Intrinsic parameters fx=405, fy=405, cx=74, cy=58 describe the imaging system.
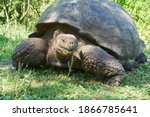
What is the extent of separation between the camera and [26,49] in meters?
4.49

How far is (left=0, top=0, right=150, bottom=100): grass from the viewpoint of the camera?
3.64 meters

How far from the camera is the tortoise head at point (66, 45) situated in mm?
4082

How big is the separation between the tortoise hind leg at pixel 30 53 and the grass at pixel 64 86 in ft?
0.35

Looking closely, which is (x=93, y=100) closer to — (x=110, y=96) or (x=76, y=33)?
(x=110, y=96)

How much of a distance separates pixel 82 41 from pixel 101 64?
0.43 metres

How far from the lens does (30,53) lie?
14.8ft

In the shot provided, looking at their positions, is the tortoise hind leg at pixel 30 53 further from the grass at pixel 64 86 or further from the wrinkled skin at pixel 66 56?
the grass at pixel 64 86

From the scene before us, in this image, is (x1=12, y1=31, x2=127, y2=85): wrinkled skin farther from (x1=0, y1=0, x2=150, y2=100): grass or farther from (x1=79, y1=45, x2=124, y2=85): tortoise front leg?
(x1=0, y1=0, x2=150, y2=100): grass

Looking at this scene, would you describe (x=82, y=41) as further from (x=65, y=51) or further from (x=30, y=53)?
(x=30, y=53)

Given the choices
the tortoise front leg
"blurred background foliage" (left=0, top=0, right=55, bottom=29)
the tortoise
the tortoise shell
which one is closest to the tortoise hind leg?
the tortoise

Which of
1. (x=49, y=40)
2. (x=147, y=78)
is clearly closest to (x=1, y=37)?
(x=49, y=40)

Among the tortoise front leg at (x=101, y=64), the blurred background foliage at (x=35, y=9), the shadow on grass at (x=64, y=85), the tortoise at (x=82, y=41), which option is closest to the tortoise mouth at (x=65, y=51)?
the tortoise at (x=82, y=41)

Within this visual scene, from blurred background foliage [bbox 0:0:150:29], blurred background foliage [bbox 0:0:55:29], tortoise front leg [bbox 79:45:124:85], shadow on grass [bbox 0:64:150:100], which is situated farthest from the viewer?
blurred background foliage [bbox 0:0:55:29]

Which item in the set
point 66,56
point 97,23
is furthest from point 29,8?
point 66,56
